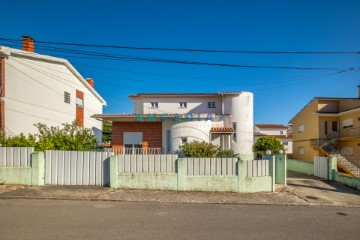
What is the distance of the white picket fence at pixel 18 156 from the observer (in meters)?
8.30

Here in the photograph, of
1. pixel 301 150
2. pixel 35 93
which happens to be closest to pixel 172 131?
pixel 35 93

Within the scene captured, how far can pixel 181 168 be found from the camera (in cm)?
809

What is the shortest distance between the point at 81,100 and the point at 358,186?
22.4 metres

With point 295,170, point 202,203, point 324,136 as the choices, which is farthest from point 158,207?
point 324,136

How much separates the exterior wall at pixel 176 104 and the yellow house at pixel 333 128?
980cm

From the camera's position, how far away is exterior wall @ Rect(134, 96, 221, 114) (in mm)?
21328

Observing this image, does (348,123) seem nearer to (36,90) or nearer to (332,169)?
(332,169)

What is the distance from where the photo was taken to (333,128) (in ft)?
66.1

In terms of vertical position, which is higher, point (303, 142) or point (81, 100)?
point (81, 100)

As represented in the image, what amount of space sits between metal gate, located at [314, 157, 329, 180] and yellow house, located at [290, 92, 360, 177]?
543 centimetres

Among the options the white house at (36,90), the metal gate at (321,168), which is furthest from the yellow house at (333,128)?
the white house at (36,90)

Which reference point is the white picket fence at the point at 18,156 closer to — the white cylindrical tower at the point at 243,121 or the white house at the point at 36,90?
the white house at the point at 36,90

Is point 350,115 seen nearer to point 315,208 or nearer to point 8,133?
point 315,208

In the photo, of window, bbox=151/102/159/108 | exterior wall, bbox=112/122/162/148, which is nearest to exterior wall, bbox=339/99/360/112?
exterior wall, bbox=112/122/162/148
